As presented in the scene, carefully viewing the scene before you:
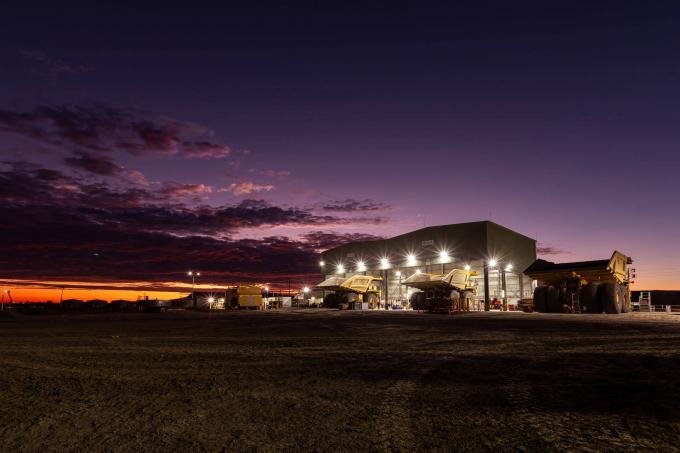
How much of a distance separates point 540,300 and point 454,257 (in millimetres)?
20124

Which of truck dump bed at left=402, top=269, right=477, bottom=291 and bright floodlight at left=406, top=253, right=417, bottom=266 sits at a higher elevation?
bright floodlight at left=406, top=253, right=417, bottom=266

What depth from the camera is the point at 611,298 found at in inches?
1113

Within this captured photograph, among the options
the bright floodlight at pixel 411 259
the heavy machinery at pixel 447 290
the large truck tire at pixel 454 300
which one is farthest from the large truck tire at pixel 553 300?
the bright floodlight at pixel 411 259

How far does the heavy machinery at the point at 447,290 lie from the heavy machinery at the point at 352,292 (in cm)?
866

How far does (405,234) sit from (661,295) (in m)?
30.5

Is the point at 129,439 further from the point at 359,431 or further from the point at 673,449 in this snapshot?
the point at 673,449

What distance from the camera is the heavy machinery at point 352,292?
41.8 m

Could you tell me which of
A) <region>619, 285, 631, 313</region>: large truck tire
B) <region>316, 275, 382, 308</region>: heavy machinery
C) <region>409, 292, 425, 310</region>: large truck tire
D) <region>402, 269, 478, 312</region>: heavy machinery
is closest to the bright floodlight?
<region>316, 275, 382, 308</region>: heavy machinery

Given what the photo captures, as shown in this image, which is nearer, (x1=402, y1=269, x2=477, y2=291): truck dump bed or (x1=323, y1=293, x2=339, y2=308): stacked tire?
(x1=402, y1=269, x2=477, y2=291): truck dump bed

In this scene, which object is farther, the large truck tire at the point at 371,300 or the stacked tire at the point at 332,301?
the large truck tire at the point at 371,300

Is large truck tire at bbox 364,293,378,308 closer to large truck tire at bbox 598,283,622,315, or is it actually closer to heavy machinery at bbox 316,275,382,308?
heavy machinery at bbox 316,275,382,308

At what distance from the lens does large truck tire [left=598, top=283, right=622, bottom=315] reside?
92.7 feet

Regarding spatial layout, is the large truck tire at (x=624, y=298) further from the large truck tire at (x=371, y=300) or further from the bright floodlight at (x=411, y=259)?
the bright floodlight at (x=411, y=259)

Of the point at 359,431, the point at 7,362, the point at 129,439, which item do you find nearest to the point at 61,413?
the point at 129,439
